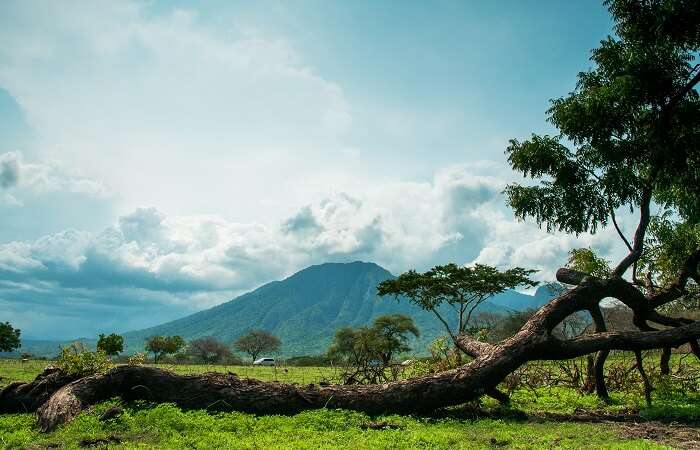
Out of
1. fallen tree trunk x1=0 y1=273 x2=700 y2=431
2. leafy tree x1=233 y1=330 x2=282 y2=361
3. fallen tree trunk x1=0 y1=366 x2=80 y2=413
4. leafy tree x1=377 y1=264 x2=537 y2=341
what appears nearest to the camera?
fallen tree trunk x1=0 y1=273 x2=700 y2=431

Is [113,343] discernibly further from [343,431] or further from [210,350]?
[343,431]

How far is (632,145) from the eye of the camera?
18.2m

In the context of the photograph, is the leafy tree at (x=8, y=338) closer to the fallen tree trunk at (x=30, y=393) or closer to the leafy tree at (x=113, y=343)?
the leafy tree at (x=113, y=343)

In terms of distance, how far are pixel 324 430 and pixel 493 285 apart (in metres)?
40.6

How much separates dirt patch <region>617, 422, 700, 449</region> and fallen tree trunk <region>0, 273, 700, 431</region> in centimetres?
300

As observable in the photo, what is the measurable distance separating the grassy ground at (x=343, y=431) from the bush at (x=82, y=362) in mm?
2121

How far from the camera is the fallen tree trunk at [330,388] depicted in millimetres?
14016

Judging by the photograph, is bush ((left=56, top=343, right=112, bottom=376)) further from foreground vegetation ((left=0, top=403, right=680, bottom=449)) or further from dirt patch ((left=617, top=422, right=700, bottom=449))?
dirt patch ((left=617, top=422, right=700, bottom=449))

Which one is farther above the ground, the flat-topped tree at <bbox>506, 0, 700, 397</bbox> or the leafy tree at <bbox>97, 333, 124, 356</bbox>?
the flat-topped tree at <bbox>506, 0, 700, 397</bbox>

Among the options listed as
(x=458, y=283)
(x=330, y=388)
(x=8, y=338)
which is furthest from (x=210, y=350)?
(x=330, y=388)

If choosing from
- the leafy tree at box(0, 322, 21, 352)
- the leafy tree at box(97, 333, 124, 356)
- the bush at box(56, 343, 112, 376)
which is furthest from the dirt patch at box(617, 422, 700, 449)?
the leafy tree at box(0, 322, 21, 352)

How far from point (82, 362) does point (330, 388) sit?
823 cm

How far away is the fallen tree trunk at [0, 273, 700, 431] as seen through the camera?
14.0 m

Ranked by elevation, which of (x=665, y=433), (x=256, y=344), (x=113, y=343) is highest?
(x=113, y=343)
